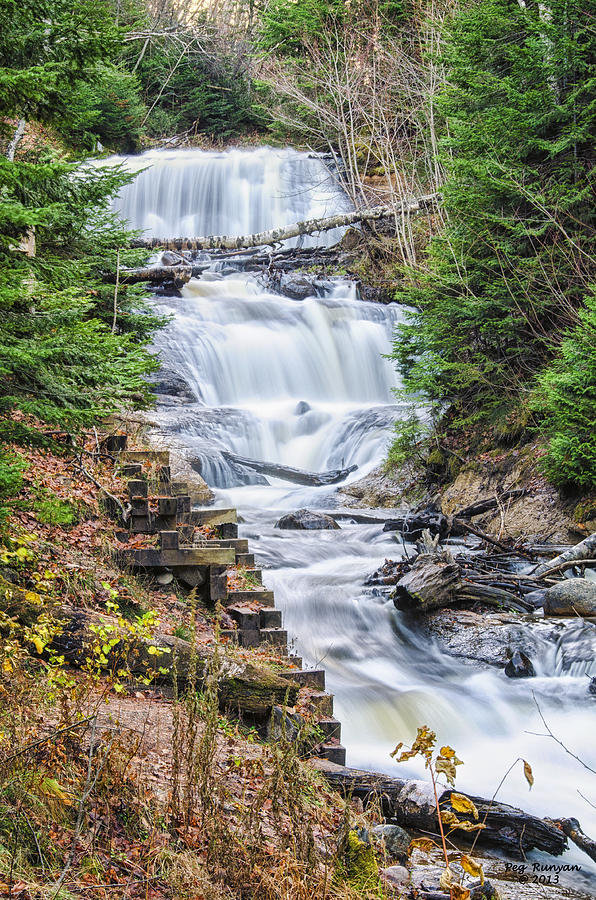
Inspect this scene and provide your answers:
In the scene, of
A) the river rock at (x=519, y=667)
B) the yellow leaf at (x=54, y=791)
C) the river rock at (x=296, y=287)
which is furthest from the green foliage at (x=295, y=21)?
the yellow leaf at (x=54, y=791)

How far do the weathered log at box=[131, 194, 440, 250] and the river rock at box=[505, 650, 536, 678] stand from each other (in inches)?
486

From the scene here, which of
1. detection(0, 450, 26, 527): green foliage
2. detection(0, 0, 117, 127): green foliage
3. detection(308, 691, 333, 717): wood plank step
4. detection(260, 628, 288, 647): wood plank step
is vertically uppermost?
detection(0, 0, 117, 127): green foliage

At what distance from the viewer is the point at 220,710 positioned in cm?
502

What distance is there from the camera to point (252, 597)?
6.54 m

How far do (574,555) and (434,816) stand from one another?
16.9 feet

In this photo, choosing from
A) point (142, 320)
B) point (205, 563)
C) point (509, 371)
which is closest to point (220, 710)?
point (205, 563)

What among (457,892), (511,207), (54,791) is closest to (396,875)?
(457,892)

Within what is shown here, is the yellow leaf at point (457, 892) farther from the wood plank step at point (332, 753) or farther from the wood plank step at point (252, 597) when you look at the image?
the wood plank step at point (252, 597)

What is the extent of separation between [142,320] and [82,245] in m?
1.15

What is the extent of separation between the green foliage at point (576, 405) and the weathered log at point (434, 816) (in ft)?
19.3

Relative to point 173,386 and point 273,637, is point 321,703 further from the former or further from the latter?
point 173,386

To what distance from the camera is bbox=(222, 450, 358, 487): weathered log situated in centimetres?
1399

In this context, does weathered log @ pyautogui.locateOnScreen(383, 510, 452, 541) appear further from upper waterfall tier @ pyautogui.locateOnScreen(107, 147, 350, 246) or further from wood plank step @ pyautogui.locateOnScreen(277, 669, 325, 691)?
upper waterfall tier @ pyautogui.locateOnScreen(107, 147, 350, 246)

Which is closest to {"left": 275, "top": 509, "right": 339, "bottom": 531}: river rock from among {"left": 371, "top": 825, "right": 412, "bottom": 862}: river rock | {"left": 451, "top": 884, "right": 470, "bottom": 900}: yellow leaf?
{"left": 371, "top": 825, "right": 412, "bottom": 862}: river rock
